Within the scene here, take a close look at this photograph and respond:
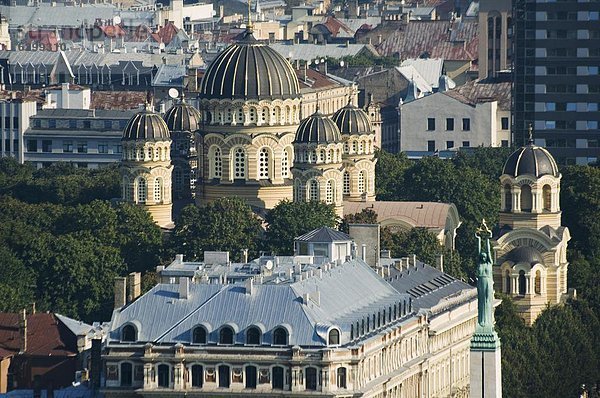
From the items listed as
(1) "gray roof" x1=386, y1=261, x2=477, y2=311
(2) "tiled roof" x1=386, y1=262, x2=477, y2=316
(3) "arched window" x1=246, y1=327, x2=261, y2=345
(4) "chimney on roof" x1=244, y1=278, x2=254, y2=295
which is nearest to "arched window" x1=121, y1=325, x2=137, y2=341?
(3) "arched window" x1=246, y1=327, x2=261, y2=345

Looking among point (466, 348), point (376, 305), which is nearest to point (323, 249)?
point (466, 348)

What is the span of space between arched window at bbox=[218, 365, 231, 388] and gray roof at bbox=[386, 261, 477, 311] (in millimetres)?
20247

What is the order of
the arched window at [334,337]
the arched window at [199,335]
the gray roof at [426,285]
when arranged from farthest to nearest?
1. the gray roof at [426,285]
2. the arched window at [199,335]
3. the arched window at [334,337]

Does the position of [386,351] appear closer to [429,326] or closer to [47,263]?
[429,326]

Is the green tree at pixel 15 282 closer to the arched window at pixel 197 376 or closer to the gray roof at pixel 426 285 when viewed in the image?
the gray roof at pixel 426 285

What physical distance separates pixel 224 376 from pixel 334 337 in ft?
13.1

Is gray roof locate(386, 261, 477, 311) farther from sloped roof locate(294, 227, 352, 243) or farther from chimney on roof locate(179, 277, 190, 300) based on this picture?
chimney on roof locate(179, 277, 190, 300)

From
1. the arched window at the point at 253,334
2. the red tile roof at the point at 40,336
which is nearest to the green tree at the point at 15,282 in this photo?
the red tile roof at the point at 40,336

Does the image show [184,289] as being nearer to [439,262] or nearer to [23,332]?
[23,332]

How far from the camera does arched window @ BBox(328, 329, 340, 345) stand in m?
144

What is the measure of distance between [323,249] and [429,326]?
11373 mm

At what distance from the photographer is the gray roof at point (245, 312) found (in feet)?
476

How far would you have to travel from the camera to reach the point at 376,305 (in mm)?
153375

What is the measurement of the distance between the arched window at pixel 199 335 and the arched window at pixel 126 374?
8.04 ft
